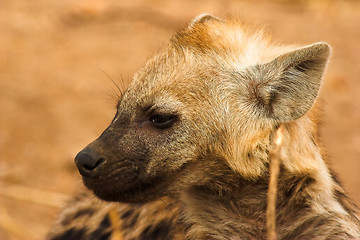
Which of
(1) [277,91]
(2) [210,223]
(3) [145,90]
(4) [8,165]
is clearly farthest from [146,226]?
(4) [8,165]

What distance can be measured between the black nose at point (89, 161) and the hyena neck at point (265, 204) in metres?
0.36

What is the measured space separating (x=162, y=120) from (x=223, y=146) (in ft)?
0.78

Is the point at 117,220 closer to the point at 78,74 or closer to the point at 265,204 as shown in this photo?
the point at 265,204

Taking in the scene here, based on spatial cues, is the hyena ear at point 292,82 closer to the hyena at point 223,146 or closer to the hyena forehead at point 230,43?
the hyena at point 223,146

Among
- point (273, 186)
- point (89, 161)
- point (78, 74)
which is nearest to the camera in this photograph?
point (273, 186)

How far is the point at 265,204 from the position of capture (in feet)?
7.07

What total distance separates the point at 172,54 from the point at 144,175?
0.49 m

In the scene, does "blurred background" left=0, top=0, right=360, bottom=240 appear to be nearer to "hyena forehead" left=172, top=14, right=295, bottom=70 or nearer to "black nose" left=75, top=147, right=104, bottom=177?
"hyena forehead" left=172, top=14, right=295, bottom=70

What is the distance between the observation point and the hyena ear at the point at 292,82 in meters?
2.05

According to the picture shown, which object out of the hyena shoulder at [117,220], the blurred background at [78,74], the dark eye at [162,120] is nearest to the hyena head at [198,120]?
the dark eye at [162,120]

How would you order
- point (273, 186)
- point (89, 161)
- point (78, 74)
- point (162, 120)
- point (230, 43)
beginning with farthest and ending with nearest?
point (78, 74)
point (230, 43)
point (162, 120)
point (89, 161)
point (273, 186)

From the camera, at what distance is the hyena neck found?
6.86 ft

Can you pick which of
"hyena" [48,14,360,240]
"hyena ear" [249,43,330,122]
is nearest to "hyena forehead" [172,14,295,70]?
"hyena" [48,14,360,240]

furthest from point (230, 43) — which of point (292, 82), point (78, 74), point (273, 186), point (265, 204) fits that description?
point (78, 74)
